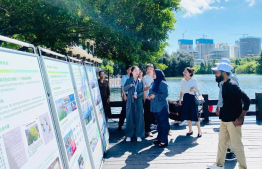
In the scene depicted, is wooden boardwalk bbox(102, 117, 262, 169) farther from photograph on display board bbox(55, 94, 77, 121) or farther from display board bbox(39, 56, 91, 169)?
photograph on display board bbox(55, 94, 77, 121)

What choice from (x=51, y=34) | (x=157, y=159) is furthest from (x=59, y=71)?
(x=51, y=34)

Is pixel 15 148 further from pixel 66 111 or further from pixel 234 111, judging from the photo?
pixel 234 111

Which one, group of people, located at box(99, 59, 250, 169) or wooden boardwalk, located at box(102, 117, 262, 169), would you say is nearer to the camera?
group of people, located at box(99, 59, 250, 169)

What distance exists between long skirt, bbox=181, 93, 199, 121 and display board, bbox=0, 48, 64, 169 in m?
4.57

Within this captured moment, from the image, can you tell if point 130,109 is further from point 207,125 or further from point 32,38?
point 32,38

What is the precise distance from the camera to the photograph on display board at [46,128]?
174 cm

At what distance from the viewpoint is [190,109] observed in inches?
233

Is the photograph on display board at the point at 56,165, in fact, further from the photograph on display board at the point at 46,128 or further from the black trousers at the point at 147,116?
the black trousers at the point at 147,116

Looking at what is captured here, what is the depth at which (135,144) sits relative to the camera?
211 inches

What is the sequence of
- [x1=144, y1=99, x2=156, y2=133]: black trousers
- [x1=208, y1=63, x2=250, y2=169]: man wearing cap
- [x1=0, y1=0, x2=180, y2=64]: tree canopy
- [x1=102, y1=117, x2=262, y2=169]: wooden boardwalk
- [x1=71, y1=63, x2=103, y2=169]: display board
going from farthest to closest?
[x1=0, y1=0, x2=180, y2=64]: tree canopy → [x1=144, y1=99, x2=156, y2=133]: black trousers → [x1=102, y1=117, x2=262, y2=169]: wooden boardwalk → [x1=208, y1=63, x2=250, y2=169]: man wearing cap → [x1=71, y1=63, x2=103, y2=169]: display board

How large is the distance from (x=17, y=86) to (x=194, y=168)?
11.4 ft

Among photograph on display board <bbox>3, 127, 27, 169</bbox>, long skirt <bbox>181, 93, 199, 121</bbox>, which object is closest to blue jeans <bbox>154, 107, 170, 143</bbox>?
long skirt <bbox>181, 93, 199, 121</bbox>

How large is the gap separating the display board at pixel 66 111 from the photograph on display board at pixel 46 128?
15cm

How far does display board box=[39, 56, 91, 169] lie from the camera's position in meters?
2.08
